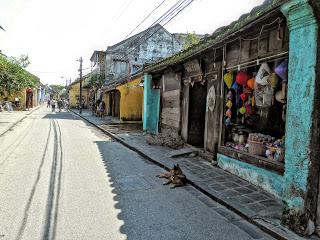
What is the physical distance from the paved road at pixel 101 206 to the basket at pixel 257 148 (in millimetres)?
1674

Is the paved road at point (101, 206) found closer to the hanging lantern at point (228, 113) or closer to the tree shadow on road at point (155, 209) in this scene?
the tree shadow on road at point (155, 209)

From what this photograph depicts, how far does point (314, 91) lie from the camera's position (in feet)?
15.3

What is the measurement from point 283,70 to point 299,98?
172cm

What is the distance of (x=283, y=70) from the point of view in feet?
21.3

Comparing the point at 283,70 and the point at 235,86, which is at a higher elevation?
the point at 283,70

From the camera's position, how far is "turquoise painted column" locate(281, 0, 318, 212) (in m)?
4.69

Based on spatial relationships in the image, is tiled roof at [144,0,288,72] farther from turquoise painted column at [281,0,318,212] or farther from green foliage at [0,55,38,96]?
green foliage at [0,55,38,96]

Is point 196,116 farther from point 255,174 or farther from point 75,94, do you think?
point 75,94

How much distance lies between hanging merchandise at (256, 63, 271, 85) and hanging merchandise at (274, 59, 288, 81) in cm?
45

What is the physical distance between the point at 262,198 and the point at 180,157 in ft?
14.5

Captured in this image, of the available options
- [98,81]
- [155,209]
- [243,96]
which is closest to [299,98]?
[155,209]

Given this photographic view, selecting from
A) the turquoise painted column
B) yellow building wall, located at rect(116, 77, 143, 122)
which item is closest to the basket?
the turquoise painted column

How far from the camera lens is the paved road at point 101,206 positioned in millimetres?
4719

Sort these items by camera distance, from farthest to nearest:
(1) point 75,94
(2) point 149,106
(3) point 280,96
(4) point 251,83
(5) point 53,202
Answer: (1) point 75,94, (2) point 149,106, (4) point 251,83, (3) point 280,96, (5) point 53,202
